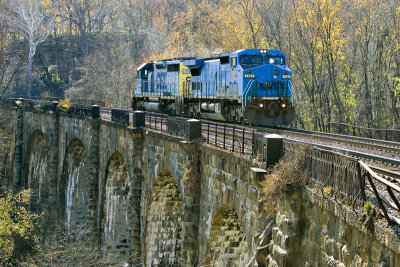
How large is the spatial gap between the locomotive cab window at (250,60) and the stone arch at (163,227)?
759 cm

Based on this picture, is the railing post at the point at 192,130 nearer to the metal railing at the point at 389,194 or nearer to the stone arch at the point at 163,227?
the stone arch at the point at 163,227

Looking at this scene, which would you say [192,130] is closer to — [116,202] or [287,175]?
[287,175]

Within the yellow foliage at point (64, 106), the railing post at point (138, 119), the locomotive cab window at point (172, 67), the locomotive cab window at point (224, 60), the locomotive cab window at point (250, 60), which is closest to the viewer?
the railing post at point (138, 119)

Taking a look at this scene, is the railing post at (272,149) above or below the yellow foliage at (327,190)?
above

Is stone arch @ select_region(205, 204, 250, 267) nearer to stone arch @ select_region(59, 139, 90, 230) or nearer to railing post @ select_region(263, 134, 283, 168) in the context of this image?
railing post @ select_region(263, 134, 283, 168)

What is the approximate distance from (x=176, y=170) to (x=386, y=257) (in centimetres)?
1181

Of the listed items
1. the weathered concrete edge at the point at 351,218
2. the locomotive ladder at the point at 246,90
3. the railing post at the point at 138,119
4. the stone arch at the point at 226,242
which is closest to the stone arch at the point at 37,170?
the railing post at the point at 138,119

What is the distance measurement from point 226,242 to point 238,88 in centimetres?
1058

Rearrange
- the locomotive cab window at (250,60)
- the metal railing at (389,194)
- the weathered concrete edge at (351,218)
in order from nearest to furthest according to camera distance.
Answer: the weathered concrete edge at (351,218) → the metal railing at (389,194) → the locomotive cab window at (250,60)

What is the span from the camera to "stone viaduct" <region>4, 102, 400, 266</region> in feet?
29.7

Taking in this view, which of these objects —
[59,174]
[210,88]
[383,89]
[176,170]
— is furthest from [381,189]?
[59,174]

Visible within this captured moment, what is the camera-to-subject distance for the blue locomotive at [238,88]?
2419 centimetres

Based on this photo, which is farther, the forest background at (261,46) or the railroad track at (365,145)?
the forest background at (261,46)

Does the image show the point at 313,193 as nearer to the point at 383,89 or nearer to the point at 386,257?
the point at 386,257
